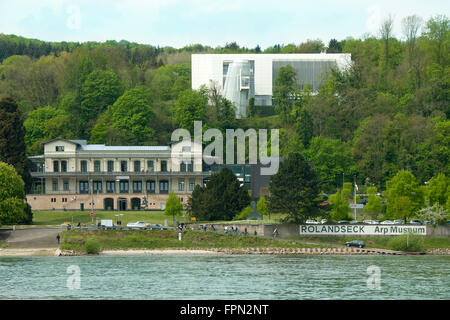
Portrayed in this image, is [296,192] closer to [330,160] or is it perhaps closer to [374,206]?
[374,206]

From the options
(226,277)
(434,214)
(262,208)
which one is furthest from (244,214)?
(226,277)

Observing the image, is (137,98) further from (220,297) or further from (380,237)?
(220,297)

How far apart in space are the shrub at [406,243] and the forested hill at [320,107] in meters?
33.9

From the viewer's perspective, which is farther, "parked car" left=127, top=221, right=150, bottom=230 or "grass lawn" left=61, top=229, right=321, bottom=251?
"parked car" left=127, top=221, right=150, bottom=230

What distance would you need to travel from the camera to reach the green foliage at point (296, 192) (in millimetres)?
96562

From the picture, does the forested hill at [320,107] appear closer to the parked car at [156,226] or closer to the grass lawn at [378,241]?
the grass lawn at [378,241]

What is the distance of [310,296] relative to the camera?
60.1 meters

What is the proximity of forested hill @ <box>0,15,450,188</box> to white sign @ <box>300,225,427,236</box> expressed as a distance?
103ft

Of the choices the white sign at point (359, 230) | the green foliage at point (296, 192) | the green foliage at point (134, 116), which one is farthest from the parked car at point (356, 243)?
the green foliage at point (134, 116)

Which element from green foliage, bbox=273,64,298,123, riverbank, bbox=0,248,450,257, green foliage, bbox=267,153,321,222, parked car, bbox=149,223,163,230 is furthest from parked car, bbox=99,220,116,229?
green foliage, bbox=273,64,298,123

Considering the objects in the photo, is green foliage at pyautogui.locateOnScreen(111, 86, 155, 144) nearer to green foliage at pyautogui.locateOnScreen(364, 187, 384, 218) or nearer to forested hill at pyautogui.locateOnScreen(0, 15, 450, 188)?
forested hill at pyautogui.locateOnScreen(0, 15, 450, 188)

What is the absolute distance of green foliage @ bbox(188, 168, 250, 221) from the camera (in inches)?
4213

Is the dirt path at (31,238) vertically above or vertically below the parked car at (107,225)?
below
